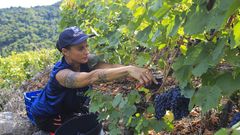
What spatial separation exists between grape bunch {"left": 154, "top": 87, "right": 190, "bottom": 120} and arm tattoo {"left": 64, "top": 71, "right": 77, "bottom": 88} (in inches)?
29.6

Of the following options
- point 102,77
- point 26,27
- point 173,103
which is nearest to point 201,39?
point 173,103

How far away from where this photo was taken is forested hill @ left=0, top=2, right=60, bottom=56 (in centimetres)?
4947

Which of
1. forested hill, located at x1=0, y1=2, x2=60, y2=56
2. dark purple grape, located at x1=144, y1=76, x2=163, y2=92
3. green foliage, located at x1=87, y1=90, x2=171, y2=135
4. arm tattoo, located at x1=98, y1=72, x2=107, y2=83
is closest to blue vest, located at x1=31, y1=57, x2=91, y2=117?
arm tattoo, located at x1=98, y1=72, x2=107, y2=83

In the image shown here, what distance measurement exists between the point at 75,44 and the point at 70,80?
31 centimetres

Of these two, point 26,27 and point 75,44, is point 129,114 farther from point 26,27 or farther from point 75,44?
point 26,27

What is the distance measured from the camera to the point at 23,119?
486 centimetres

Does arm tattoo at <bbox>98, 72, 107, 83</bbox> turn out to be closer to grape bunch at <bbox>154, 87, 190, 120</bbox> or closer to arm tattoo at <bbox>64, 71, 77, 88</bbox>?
arm tattoo at <bbox>64, 71, 77, 88</bbox>

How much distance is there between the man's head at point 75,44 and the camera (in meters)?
3.24

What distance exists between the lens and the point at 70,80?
3.08 meters

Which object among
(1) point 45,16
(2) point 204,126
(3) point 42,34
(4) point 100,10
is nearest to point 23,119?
(4) point 100,10

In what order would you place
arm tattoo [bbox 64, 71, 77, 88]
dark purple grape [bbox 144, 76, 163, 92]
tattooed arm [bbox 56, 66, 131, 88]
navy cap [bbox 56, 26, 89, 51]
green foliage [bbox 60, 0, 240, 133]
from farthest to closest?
navy cap [bbox 56, 26, 89, 51], arm tattoo [bbox 64, 71, 77, 88], tattooed arm [bbox 56, 66, 131, 88], dark purple grape [bbox 144, 76, 163, 92], green foliage [bbox 60, 0, 240, 133]

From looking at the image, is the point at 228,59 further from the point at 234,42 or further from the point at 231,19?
the point at 234,42

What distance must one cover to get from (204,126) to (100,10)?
1.34m

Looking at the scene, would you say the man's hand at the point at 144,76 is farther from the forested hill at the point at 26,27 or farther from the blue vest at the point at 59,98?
the forested hill at the point at 26,27
